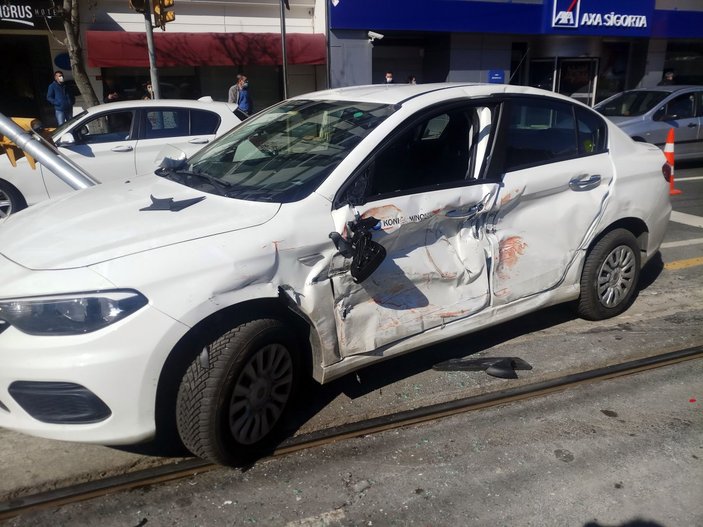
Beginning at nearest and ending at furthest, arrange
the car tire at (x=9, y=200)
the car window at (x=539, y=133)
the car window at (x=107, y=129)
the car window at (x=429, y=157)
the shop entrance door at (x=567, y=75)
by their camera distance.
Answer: the car window at (x=429, y=157) → the car window at (x=539, y=133) → the car tire at (x=9, y=200) → the car window at (x=107, y=129) → the shop entrance door at (x=567, y=75)

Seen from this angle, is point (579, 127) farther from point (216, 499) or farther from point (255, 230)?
point (216, 499)

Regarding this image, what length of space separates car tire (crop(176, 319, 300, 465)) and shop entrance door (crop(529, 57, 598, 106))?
19.7 meters

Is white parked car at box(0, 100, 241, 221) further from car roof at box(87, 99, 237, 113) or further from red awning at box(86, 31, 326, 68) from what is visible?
red awning at box(86, 31, 326, 68)

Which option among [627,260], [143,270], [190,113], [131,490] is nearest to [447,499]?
[131,490]

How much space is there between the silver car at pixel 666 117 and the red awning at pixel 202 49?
817cm

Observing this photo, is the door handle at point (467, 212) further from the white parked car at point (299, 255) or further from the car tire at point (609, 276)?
the car tire at point (609, 276)

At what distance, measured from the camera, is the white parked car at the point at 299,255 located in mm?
2732

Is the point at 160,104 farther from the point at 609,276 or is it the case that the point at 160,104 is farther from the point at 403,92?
the point at 609,276

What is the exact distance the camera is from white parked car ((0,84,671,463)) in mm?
2732

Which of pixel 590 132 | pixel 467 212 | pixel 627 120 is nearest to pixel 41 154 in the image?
pixel 467 212

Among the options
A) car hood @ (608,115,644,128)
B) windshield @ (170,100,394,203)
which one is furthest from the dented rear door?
car hood @ (608,115,644,128)

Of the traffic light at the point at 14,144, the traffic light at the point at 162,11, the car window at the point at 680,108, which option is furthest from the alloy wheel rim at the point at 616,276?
the traffic light at the point at 162,11

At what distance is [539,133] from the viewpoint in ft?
14.3

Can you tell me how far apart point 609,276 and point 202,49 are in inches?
532
